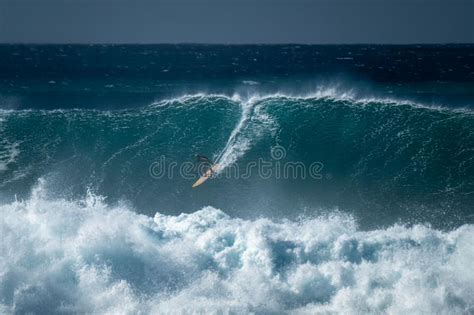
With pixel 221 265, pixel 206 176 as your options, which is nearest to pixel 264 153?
pixel 206 176

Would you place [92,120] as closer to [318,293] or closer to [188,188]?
[188,188]

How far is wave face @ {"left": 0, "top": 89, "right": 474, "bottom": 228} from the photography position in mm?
16797

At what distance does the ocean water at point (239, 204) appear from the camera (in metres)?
12.6

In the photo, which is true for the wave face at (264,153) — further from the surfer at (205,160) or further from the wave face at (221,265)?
the wave face at (221,265)

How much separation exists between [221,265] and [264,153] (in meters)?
6.80

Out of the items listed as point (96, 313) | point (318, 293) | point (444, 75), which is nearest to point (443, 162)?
point (318, 293)

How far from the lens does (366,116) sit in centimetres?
2070

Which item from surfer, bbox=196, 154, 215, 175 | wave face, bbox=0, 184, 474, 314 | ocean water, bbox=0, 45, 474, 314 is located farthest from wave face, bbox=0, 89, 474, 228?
wave face, bbox=0, 184, 474, 314

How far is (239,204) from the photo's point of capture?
1683cm

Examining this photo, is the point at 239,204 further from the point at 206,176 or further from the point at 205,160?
the point at 205,160

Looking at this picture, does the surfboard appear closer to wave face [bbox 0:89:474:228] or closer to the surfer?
the surfer

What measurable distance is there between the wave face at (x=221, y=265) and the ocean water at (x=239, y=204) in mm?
48

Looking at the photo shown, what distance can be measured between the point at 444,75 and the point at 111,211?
31.0m

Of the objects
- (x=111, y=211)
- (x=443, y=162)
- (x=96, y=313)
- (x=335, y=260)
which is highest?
(x=443, y=162)
